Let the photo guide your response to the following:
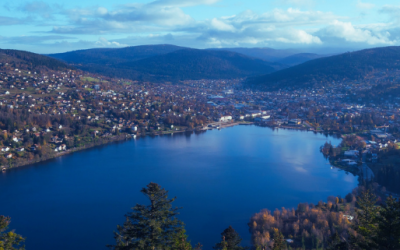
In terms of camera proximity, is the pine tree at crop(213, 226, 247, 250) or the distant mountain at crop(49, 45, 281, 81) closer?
the pine tree at crop(213, 226, 247, 250)

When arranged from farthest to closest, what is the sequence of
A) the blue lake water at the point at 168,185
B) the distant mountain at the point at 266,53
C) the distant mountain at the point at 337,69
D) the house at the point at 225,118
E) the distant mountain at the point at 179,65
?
1. the distant mountain at the point at 266,53
2. the distant mountain at the point at 179,65
3. the distant mountain at the point at 337,69
4. the house at the point at 225,118
5. the blue lake water at the point at 168,185

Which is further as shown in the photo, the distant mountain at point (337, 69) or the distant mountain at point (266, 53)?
the distant mountain at point (266, 53)

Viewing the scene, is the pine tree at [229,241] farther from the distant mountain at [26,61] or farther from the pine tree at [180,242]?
the distant mountain at [26,61]

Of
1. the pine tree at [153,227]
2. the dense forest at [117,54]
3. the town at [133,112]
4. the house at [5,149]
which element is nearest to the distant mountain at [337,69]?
the town at [133,112]

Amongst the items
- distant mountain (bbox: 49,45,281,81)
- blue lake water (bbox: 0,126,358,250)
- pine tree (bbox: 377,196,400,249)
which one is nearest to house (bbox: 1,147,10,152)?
blue lake water (bbox: 0,126,358,250)

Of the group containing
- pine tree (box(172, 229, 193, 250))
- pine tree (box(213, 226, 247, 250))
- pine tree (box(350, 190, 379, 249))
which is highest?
pine tree (box(350, 190, 379, 249))

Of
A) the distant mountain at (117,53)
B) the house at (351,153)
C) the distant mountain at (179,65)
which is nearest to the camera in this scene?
the house at (351,153)

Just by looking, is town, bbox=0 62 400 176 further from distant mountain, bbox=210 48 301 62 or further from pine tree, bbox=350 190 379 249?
distant mountain, bbox=210 48 301 62

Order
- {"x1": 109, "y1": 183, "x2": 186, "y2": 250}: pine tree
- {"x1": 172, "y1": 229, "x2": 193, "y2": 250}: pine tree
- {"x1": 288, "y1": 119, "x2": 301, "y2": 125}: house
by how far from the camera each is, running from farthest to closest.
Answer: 1. {"x1": 288, "y1": 119, "x2": 301, "y2": 125}: house
2. {"x1": 109, "y1": 183, "x2": 186, "y2": 250}: pine tree
3. {"x1": 172, "y1": 229, "x2": 193, "y2": 250}: pine tree
